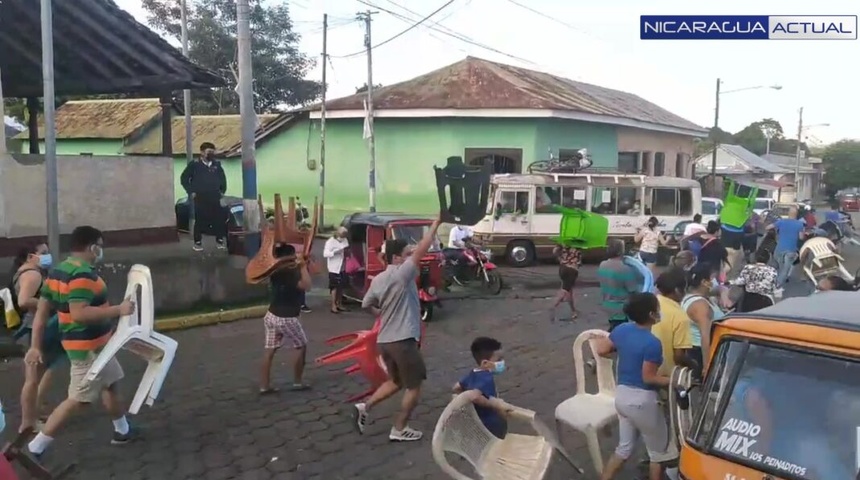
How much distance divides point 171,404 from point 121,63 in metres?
6.51

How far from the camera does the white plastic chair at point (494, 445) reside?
4.76 m

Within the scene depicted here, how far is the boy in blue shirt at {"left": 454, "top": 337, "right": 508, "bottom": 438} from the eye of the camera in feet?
16.5

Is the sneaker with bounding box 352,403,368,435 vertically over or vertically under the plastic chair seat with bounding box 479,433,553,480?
under

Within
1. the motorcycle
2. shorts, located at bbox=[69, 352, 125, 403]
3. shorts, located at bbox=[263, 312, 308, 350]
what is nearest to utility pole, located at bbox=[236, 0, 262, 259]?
the motorcycle

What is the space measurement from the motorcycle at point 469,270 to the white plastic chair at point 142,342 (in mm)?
8861

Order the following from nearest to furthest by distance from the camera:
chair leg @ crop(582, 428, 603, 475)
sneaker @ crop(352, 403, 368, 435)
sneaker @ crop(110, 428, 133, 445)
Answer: chair leg @ crop(582, 428, 603, 475) < sneaker @ crop(110, 428, 133, 445) < sneaker @ crop(352, 403, 368, 435)

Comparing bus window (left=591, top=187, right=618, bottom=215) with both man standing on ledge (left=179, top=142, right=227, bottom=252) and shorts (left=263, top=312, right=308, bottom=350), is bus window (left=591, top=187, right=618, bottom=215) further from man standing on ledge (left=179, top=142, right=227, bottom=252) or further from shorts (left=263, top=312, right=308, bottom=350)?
shorts (left=263, top=312, right=308, bottom=350)

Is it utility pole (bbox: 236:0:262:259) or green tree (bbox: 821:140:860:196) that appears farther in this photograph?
green tree (bbox: 821:140:860:196)

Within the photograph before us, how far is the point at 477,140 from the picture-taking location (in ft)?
77.2

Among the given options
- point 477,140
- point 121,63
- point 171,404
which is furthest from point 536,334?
point 477,140

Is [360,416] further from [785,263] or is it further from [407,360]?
[785,263]

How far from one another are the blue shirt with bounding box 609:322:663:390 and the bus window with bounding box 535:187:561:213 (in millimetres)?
14964

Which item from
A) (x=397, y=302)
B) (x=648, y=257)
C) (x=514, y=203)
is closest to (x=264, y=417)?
(x=397, y=302)

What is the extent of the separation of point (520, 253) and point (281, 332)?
1252 centimetres
